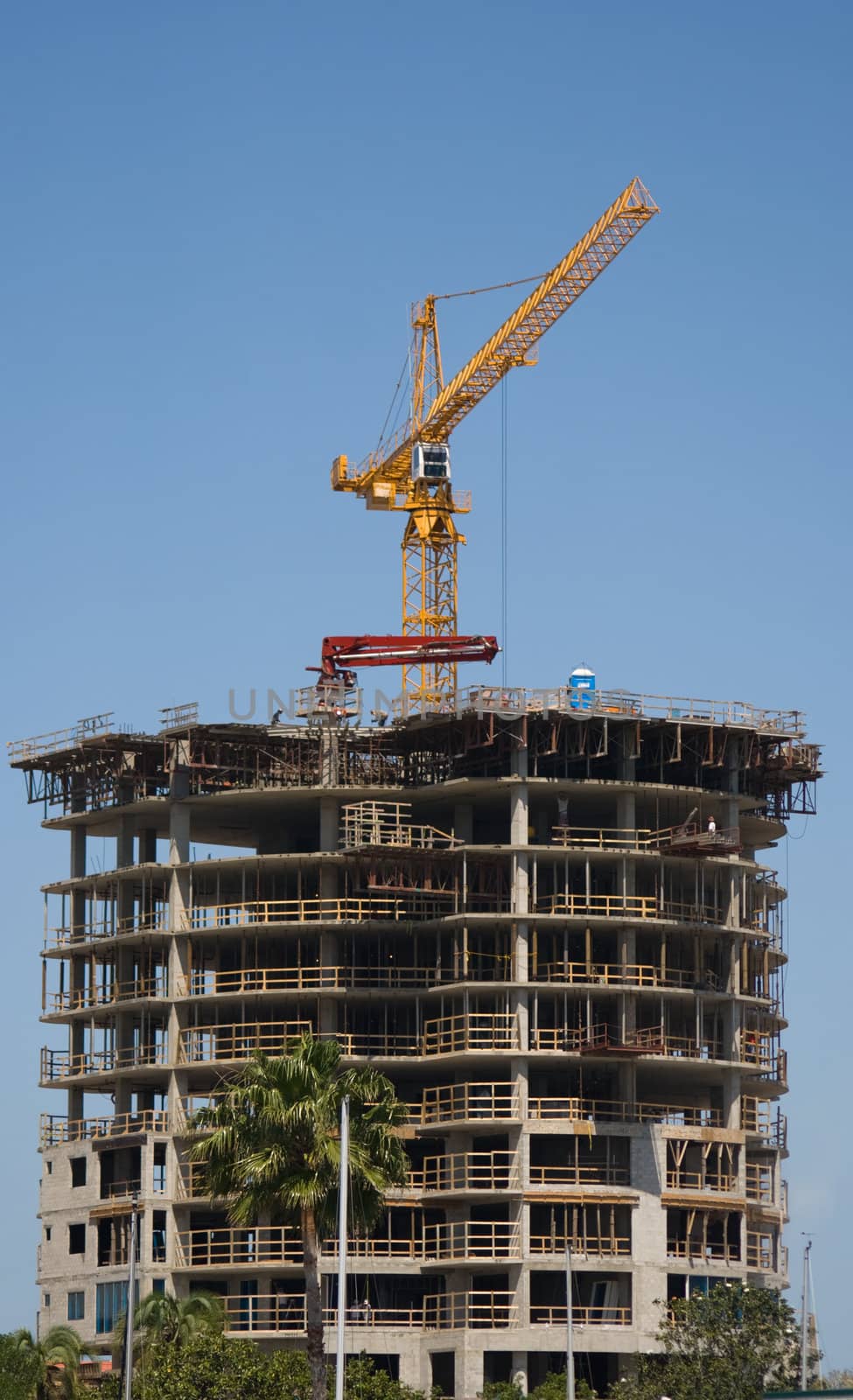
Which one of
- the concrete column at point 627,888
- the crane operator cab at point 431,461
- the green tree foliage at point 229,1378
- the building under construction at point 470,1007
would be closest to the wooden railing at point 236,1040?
the building under construction at point 470,1007

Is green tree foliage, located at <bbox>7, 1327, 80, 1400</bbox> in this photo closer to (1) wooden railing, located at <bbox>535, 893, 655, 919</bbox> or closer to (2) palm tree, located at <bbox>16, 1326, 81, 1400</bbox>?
(2) palm tree, located at <bbox>16, 1326, 81, 1400</bbox>

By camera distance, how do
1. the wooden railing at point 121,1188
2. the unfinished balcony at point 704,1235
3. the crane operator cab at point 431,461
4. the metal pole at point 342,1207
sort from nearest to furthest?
1. the metal pole at point 342,1207
2. the unfinished balcony at point 704,1235
3. the wooden railing at point 121,1188
4. the crane operator cab at point 431,461

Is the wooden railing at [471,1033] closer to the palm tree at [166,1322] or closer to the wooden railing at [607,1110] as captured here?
the wooden railing at [607,1110]

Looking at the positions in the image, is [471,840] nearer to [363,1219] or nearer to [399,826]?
[399,826]

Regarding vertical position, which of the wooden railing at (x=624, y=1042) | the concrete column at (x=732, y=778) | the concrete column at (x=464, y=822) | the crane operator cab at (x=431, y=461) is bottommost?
the wooden railing at (x=624, y=1042)

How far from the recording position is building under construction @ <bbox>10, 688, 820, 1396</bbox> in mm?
149000

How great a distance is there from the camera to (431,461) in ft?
637

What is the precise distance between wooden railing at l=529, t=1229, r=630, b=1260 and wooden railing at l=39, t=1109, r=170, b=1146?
21409 millimetres

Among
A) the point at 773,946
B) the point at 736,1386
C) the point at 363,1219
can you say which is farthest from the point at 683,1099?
the point at 363,1219

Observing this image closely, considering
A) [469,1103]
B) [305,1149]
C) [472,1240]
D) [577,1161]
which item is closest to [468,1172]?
[469,1103]

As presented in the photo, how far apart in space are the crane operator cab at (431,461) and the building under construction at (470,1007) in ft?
119

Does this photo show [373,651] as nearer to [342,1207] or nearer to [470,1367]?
[470,1367]

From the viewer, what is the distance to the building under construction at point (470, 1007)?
149 m

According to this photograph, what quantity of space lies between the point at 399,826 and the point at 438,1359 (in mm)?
27082
